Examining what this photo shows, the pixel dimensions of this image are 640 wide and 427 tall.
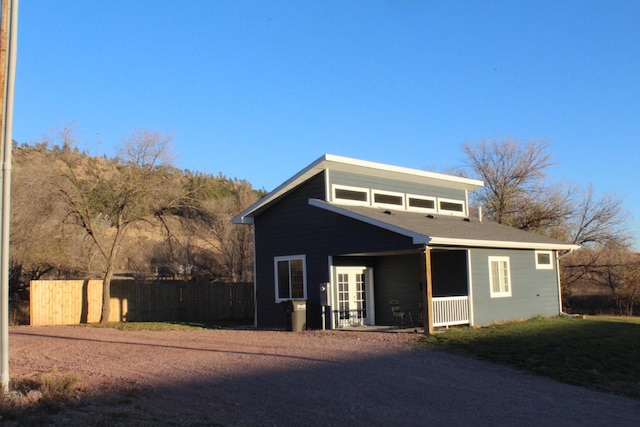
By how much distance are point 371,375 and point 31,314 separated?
53.0 feet

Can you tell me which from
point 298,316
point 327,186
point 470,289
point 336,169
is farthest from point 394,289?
point 336,169

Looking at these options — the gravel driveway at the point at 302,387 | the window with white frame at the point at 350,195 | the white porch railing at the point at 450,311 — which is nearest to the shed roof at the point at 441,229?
the window with white frame at the point at 350,195

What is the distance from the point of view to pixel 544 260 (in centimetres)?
2259

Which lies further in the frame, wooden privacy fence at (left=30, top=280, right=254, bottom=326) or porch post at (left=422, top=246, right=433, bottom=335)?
wooden privacy fence at (left=30, top=280, right=254, bottom=326)

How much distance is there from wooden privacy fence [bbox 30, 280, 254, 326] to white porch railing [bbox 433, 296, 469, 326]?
11.9m

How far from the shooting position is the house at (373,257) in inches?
714

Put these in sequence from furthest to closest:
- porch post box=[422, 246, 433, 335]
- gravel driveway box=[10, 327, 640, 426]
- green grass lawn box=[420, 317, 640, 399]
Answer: porch post box=[422, 246, 433, 335] < green grass lawn box=[420, 317, 640, 399] < gravel driveway box=[10, 327, 640, 426]

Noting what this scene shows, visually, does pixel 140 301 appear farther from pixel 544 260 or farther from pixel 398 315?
pixel 544 260

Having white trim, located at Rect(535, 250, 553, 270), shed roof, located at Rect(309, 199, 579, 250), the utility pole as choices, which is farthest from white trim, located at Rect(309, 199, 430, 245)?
the utility pole

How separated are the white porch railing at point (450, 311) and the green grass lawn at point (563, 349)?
22.4 inches

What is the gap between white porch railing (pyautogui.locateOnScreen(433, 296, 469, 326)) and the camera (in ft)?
55.8

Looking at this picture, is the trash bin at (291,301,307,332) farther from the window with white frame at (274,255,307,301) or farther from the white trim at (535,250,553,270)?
the white trim at (535,250,553,270)

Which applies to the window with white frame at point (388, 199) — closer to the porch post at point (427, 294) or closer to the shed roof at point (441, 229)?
the shed roof at point (441, 229)

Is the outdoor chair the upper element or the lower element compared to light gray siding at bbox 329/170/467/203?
lower
